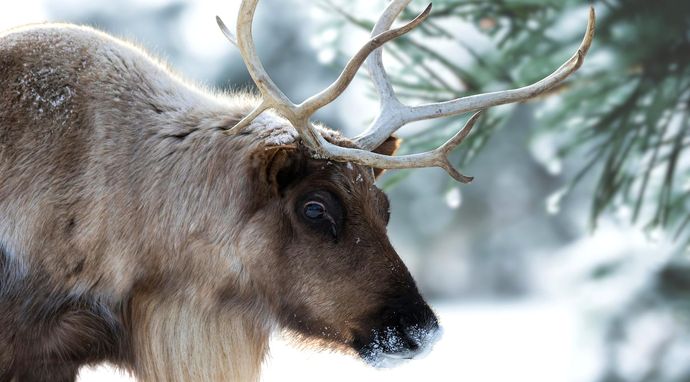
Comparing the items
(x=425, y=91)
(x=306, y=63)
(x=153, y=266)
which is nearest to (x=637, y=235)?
(x=425, y=91)

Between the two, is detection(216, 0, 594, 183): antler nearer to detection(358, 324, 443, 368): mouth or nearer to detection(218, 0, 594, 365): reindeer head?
detection(218, 0, 594, 365): reindeer head

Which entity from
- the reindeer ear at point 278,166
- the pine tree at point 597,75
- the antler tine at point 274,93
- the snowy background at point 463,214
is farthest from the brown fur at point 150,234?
the snowy background at point 463,214

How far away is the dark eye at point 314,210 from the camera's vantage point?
4223mm

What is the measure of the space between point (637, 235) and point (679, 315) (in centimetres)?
58

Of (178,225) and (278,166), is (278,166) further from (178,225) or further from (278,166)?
(178,225)

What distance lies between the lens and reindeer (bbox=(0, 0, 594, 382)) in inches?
165

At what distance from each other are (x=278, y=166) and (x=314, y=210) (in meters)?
0.21

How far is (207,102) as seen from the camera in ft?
15.4

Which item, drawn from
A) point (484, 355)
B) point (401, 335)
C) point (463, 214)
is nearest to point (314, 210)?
point (401, 335)

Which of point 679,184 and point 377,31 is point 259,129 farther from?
point 679,184

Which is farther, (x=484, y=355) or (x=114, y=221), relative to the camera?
(x=484, y=355)

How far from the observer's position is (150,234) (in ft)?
14.1

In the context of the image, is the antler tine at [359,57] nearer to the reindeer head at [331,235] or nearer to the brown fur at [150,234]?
the reindeer head at [331,235]

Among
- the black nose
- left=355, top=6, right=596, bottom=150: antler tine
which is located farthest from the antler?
the black nose
